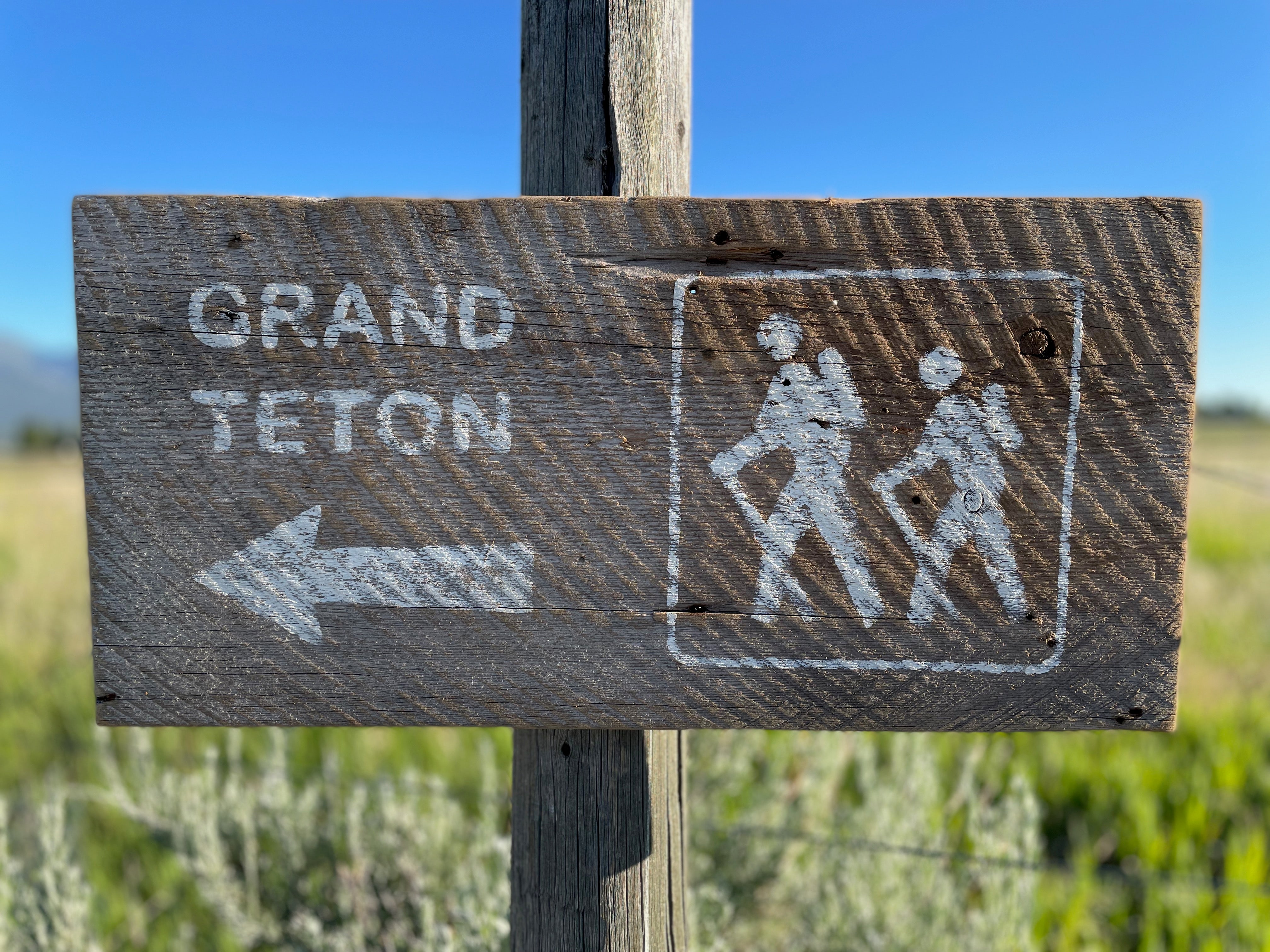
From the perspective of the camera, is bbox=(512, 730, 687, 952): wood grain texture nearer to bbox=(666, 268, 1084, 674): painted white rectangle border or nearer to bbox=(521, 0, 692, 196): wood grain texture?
bbox=(666, 268, 1084, 674): painted white rectangle border

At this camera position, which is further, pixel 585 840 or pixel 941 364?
pixel 585 840

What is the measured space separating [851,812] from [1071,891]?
35.5 inches

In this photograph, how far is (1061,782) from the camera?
3.39m

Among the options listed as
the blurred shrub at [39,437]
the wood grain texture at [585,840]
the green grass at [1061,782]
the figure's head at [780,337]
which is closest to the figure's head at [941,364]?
the figure's head at [780,337]

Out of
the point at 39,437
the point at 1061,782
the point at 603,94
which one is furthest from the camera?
the point at 39,437

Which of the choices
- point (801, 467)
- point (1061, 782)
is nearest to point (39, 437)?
point (1061, 782)

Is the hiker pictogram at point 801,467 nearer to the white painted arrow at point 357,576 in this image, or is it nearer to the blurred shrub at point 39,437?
the white painted arrow at point 357,576

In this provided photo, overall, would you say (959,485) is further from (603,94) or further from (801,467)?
(603,94)

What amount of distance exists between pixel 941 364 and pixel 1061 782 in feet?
10.6

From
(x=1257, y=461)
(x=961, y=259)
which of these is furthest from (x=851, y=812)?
(x=1257, y=461)

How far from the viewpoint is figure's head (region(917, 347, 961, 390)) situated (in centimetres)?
92

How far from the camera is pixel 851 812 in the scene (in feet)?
7.97

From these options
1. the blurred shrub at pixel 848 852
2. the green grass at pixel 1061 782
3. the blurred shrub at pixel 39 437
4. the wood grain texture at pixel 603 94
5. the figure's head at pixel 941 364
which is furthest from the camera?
the blurred shrub at pixel 39 437

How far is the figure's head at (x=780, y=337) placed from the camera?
3.03ft
